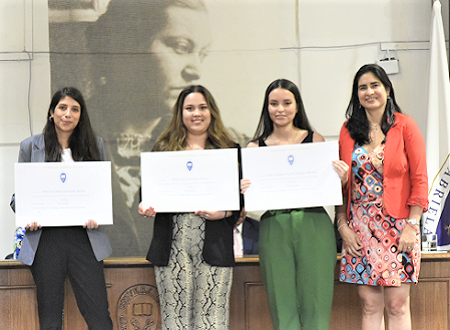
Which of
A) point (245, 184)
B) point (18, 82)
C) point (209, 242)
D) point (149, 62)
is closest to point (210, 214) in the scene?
point (209, 242)

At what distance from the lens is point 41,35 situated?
417 centimetres

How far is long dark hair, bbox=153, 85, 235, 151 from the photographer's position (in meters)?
2.51

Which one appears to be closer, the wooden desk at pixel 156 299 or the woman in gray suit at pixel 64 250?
the woman in gray suit at pixel 64 250

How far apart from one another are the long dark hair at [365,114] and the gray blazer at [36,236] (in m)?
1.40

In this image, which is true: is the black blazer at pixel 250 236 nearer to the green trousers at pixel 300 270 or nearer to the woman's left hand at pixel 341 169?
the green trousers at pixel 300 270

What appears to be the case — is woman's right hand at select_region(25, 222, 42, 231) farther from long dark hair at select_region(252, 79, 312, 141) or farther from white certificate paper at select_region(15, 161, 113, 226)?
long dark hair at select_region(252, 79, 312, 141)

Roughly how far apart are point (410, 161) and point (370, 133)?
0.24 m

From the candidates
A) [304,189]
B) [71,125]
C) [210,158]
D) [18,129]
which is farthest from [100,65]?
[304,189]

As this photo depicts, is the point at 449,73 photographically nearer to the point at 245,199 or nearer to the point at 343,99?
the point at 343,99

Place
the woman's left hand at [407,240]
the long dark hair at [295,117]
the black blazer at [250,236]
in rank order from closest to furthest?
the woman's left hand at [407,240] → the long dark hair at [295,117] → the black blazer at [250,236]

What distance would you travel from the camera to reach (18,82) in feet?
13.7

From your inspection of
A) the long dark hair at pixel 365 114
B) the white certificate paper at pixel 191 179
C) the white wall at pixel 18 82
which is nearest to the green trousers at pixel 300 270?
the white certificate paper at pixel 191 179

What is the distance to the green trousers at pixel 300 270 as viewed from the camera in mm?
2318

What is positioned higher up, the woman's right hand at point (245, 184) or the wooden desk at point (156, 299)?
the woman's right hand at point (245, 184)
